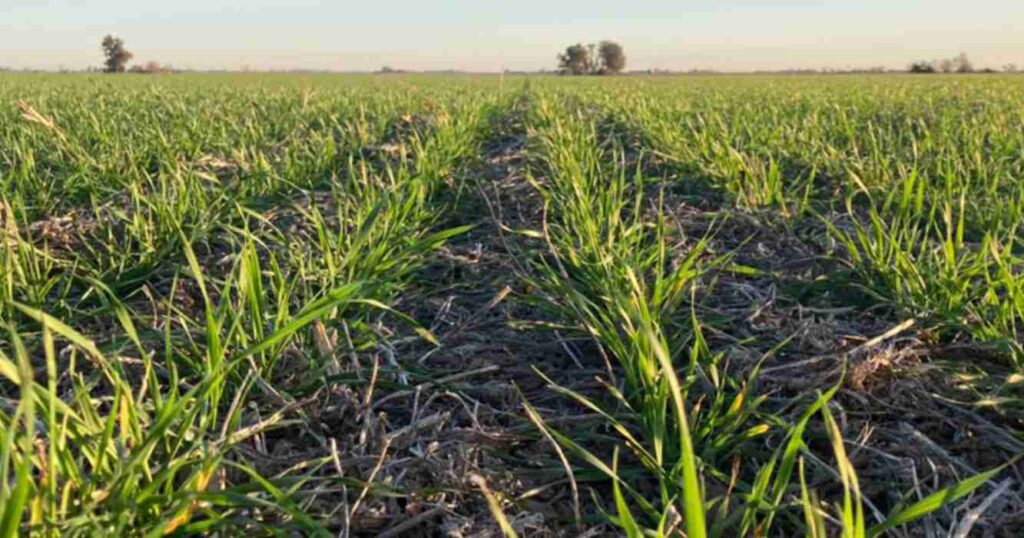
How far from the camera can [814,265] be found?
3029 millimetres

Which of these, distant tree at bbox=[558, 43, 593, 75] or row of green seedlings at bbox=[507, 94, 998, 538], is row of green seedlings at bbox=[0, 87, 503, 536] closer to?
row of green seedlings at bbox=[507, 94, 998, 538]

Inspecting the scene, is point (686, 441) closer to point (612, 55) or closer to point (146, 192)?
point (146, 192)

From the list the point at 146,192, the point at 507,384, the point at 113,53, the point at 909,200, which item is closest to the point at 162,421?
the point at 507,384

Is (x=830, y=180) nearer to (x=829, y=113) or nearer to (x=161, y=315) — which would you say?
(x=161, y=315)

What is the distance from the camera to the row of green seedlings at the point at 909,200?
2229 mm

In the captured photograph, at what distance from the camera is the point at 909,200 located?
3.20m

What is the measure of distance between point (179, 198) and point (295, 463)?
1768 millimetres

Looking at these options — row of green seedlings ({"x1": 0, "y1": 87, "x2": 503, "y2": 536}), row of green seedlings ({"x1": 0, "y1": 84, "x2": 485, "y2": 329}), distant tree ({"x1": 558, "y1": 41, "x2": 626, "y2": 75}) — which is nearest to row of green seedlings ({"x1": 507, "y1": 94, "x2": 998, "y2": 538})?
row of green seedlings ({"x1": 0, "y1": 87, "x2": 503, "y2": 536})

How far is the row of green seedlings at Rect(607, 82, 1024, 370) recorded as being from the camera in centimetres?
223

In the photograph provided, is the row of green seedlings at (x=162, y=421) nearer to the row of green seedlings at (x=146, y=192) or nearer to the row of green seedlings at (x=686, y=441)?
the row of green seedlings at (x=146, y=192)

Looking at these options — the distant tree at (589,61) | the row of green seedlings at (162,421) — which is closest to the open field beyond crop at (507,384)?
the row of green seedlings at (162,421)

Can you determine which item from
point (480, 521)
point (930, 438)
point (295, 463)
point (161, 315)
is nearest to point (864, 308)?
point (930, 438)

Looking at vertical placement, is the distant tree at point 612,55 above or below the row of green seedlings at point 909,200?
above

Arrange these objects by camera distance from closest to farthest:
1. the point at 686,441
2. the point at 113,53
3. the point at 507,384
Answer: the point at 686,441
the point at 507,384
the point at 113,53
